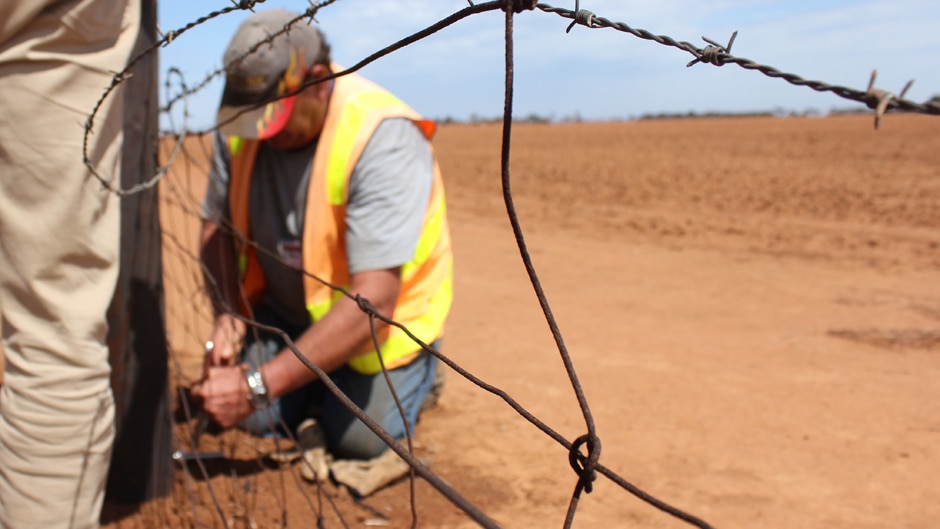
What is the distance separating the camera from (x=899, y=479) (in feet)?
7.82

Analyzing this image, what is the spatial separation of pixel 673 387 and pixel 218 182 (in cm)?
183

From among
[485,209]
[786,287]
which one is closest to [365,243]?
[786,287]

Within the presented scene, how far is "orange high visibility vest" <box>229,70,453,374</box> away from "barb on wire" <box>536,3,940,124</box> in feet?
4.78

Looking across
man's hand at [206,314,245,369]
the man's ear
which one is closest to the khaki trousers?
the man's ear

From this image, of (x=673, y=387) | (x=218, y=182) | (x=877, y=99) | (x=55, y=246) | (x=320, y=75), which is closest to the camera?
(x=877, y=99)

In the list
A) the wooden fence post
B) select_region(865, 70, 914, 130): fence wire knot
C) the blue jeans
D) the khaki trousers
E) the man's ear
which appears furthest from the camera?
the blue jeans

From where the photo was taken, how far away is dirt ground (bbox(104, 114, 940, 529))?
228 cm

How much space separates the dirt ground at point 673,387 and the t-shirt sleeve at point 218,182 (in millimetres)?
145

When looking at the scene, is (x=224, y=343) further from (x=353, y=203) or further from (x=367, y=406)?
(x=353, y=203)

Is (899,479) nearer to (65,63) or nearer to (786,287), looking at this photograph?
(65,63)

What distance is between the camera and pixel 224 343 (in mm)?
2682

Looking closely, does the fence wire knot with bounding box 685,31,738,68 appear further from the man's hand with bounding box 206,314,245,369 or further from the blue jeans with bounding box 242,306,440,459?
the man's hand with bounding box 206,314,245,369

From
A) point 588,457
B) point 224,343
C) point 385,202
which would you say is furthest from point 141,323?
point 588,457

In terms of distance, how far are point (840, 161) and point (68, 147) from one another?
47.7 feet
